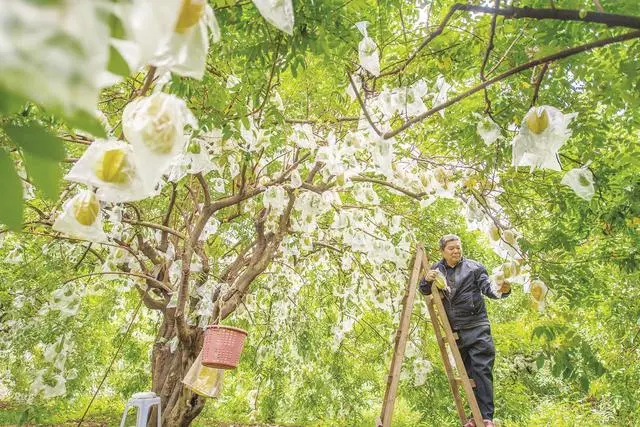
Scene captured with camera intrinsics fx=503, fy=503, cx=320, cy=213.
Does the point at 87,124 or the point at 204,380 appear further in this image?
the point at 204,380

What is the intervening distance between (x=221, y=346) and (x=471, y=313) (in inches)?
62.8

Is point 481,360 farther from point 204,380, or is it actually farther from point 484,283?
point 204,380

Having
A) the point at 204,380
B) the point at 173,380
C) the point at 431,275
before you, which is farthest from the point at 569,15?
the point at 173,380

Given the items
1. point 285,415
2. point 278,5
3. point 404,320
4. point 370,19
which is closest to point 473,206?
point 404,320

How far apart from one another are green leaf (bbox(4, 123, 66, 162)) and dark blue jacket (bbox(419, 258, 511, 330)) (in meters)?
2.99

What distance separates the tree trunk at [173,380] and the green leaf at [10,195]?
3745mm

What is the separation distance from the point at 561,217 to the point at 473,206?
46 centimetres

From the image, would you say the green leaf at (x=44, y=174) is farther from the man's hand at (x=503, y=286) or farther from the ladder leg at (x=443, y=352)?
the ladder leg at (x=443, y=352)

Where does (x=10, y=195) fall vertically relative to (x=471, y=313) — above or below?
below

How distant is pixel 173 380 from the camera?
412cm

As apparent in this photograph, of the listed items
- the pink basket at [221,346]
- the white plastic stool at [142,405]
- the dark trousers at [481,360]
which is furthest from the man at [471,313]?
the white plastic stool at [142,405]

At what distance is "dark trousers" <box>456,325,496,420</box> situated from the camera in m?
2.98

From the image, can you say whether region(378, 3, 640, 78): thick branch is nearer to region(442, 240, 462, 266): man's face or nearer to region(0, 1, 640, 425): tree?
region(0, 1, 640, 425): tree

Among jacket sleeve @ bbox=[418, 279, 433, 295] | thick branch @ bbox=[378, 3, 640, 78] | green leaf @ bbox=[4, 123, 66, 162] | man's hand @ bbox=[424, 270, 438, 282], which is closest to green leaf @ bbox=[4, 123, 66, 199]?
green leaf @ bbox=[4, 123, 66, 162]
